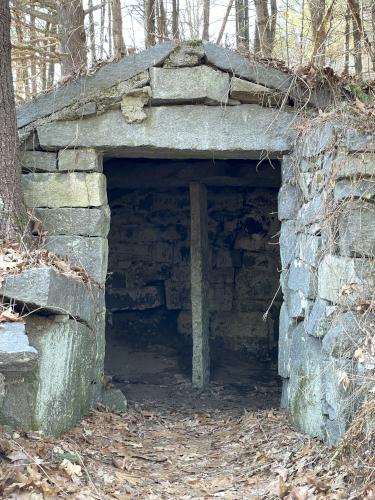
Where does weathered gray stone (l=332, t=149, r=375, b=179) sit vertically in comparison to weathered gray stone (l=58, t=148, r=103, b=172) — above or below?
below

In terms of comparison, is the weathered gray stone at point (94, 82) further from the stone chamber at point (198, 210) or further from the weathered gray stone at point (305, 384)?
the weathered gray stone at point (305, 384)

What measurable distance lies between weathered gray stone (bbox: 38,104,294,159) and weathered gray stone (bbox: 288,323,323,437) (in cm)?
151

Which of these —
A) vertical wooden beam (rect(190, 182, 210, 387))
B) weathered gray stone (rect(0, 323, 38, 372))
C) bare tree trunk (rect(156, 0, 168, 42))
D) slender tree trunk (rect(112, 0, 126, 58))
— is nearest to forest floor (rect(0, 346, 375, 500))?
weathered gray stone (rect(0, 323, 38, 372))

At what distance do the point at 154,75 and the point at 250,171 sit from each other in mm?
3081

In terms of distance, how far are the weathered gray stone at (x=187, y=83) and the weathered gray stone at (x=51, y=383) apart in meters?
1.94

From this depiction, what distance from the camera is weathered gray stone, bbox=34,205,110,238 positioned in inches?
199

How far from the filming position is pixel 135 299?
912 cm

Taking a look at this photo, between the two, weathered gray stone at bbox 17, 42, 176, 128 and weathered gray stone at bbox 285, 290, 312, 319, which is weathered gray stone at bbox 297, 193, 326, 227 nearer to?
weathered gray stone at bbox 285, 290, 312, 319

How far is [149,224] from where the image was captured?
359 inches

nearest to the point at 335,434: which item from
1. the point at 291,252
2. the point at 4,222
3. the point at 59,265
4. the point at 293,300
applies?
the point at 293,300

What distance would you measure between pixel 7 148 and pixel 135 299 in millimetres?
4713

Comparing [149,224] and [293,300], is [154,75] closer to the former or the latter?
[293,300]

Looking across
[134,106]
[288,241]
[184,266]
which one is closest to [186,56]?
[134,106]

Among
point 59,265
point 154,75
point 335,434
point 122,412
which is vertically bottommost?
point 122,412
